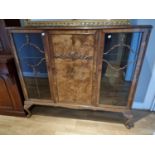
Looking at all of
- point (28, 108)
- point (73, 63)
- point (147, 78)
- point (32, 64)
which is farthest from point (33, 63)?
point (147, 78)

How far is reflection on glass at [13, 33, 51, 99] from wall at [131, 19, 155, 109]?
105 cm

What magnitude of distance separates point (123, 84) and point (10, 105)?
1.45m

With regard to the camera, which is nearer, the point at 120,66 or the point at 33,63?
the point at 120,66

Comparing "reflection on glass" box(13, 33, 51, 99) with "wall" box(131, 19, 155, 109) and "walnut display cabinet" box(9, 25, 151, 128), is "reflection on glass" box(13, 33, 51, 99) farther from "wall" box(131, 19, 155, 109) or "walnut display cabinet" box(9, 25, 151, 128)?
"wall" box(131, 19, 155, 109)

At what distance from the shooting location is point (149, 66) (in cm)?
164

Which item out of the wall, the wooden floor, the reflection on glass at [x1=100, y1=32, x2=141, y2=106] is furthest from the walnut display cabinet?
the wall

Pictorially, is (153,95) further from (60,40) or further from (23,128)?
(23,128)

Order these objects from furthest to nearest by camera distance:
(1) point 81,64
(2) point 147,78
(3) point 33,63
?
(2) point 147,78, (3) point 33,63, (1) point 81,64

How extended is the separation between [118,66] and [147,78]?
59cm

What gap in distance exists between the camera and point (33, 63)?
59.4 inches

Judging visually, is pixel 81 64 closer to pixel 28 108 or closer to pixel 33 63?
pixel 33 63

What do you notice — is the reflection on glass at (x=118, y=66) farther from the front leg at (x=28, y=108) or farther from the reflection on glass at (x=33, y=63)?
the front leg at (x=28, y=108)

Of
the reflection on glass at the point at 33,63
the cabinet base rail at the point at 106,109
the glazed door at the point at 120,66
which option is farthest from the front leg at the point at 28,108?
the glazed door at the point at 120,66

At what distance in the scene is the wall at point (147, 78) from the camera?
1.48m
